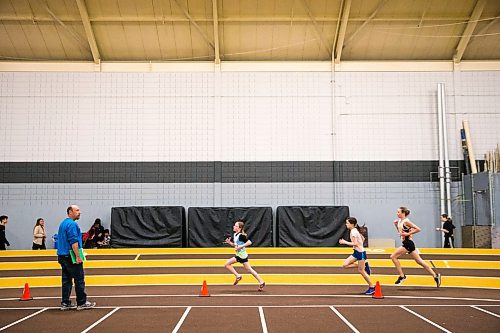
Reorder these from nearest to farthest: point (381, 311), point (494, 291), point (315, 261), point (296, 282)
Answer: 1. point (381, 311)
2. point (494, 291)
3. point (296, 282)
4. point (315, 261)

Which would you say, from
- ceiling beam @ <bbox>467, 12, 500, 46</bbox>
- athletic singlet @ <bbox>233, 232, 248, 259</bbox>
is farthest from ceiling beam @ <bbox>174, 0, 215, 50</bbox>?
athletic singlet @ <bbox>233, 232, 248, 259</bbox>

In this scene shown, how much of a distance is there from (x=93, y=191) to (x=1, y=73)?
21.0 feet

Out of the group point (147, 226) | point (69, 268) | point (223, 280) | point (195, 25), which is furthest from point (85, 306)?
point (195, 25)

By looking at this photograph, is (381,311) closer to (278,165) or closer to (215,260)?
(215,260)

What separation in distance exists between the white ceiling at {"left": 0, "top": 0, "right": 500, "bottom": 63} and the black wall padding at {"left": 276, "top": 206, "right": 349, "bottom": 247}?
647 centimetres

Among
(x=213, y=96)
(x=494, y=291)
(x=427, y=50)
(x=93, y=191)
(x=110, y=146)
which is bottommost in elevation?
(x=494, y=291)

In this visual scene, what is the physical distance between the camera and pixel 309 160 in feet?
70.5

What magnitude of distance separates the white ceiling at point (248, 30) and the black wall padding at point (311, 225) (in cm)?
647

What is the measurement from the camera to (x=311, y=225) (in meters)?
20.3

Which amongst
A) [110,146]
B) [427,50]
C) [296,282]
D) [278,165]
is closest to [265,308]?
[296,282]

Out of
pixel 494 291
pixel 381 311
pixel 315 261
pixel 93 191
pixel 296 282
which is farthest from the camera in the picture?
pixel 93 191

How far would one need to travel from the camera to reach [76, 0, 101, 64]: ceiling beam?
19.7m

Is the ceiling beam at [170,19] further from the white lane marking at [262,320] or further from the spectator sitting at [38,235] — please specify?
the white lane marking at [262,320]

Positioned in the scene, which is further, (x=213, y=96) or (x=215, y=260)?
(x=213, y=96)
